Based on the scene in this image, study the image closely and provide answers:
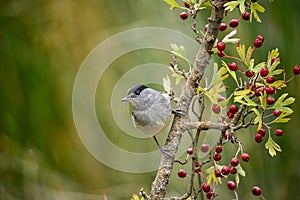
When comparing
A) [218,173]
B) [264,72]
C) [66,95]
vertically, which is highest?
[66,95]

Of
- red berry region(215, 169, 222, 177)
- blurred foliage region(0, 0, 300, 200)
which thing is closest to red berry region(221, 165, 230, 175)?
red berry region(215, 169, 222, 177)

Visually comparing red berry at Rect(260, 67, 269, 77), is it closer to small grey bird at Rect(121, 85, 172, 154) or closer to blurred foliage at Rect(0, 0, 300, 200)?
small grey bird at Rect(121, 85, 172, 154)

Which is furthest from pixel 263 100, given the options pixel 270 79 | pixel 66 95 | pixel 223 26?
pixel 66 95

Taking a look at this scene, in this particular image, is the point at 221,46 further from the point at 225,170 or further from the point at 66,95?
the point at 66,95

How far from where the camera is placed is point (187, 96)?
0.64m

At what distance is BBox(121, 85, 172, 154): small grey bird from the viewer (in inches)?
29.5

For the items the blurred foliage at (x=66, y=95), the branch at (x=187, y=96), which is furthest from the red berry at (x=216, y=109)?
the blurred foliage at (x=66, y=95)

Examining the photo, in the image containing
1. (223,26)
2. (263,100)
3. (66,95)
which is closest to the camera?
(263,100)

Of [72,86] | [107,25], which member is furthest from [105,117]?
[107,25]

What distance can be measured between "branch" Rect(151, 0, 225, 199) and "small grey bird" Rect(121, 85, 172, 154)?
0.07 meters

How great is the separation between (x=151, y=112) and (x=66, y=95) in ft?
1.71

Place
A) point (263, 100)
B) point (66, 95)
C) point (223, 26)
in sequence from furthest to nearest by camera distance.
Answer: point (66, 95), point (223, 26), point (263, 100)

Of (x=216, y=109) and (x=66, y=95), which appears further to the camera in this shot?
(x=66, y=95)

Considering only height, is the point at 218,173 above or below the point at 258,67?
below
